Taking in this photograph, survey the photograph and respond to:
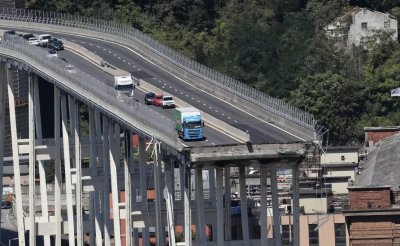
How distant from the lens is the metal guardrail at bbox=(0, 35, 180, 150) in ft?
552

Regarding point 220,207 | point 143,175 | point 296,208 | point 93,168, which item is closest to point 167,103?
point 143,175

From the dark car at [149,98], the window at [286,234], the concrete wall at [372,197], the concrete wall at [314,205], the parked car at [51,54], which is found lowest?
the window at [286,234]

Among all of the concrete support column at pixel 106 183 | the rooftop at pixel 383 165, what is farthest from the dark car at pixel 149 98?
the rooftop at pixel 383 165

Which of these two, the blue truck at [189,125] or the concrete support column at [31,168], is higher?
the blue truck at [189,125]

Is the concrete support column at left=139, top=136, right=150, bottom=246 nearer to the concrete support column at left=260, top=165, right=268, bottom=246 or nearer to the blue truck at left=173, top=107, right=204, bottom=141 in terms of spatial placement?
the blue truck at left=173, top=107, right=204, bottom=141

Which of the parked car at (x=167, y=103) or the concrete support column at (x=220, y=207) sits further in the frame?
the parked car at (x=167, y=103)

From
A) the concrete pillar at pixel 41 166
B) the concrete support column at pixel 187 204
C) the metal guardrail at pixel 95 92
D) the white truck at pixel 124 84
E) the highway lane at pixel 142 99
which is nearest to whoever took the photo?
the highway lane at pixel 142 99

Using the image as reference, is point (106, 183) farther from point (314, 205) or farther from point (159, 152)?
point (159, 152)

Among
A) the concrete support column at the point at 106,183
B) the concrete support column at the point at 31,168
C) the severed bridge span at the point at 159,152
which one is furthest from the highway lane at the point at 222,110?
the concrete support column at the point at 31,168

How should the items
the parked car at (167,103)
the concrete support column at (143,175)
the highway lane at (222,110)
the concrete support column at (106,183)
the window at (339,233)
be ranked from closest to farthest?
the highway lane at (222,110), the concrete support column at (143,175), the parked car at (167,103), the window at (339,233), the concrete support column at (106,183)

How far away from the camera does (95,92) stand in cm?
17975

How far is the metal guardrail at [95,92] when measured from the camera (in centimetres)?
16812

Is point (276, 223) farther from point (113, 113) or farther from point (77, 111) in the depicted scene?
point (77, 111)

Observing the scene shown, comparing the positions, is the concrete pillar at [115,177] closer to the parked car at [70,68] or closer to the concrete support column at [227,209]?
the parked car at [70,68]
